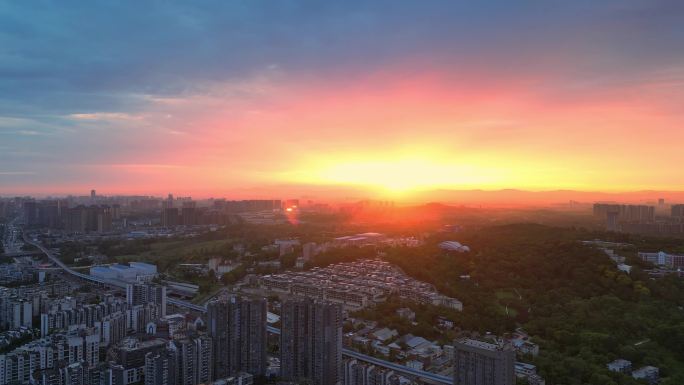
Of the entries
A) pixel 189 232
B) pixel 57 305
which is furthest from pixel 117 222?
pixel 57 305

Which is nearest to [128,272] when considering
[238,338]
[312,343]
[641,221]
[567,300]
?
[238,338]

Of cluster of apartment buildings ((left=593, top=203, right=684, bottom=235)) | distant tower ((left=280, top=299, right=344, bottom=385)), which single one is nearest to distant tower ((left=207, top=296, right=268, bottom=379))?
distant tower ((left=280, top=299, right=344, bottom=385))

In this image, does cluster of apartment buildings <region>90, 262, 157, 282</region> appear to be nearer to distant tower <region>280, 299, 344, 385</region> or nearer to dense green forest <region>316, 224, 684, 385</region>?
dense green forest <region>316, 224, 684, 385</region>

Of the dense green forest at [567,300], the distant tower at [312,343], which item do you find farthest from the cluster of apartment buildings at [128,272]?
the distant tower at [312,343]

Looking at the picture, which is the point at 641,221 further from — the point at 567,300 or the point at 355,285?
the point at 355,285

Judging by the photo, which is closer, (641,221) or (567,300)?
(567,300)

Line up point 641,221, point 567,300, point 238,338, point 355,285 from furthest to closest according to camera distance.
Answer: point 641,221, point 355,285, point 567,300, point 238,338
